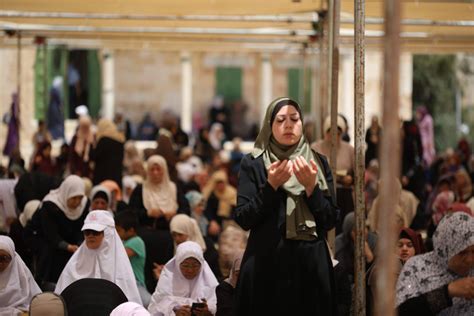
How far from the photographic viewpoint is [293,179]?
617 centimetres

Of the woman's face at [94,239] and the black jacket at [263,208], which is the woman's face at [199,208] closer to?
the woman's face at [94,239]

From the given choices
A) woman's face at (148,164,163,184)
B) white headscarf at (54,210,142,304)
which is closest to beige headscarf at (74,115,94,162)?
woman's face at (148,164,163,184)

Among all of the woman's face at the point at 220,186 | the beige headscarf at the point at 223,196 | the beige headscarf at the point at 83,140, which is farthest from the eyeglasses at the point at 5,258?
the woman's face at the point at 220,186

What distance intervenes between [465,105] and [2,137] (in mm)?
15998

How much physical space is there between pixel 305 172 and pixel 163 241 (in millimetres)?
4330

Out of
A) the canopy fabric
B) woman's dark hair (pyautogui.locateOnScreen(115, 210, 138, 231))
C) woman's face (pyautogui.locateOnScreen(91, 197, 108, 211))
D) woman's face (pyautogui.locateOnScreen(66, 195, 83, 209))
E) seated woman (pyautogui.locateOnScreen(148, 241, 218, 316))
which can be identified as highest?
the canopy fabric

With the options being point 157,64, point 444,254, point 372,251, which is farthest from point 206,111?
point 444,254

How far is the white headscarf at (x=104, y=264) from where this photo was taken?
8.37 metres

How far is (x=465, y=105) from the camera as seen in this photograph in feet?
114

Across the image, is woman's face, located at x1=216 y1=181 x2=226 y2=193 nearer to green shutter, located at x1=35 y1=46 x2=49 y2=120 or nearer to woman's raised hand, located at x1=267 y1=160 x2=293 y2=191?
green shutter, located at x1=35 y1=46 x2=49 y2=120

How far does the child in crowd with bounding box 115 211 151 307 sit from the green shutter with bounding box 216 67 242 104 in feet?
90.9

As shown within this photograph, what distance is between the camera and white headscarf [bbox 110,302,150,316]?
6.71 metres

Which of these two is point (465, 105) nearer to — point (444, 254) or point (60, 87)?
point (60, 87)

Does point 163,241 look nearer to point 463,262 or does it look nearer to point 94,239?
point 94,239
